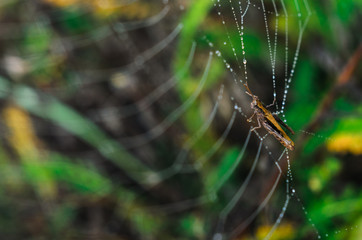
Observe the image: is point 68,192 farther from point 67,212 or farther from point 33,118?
point 33,118

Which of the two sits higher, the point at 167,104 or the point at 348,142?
the point at 167,104

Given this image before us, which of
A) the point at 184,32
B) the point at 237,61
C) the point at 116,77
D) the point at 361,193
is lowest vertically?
the point at 361,193

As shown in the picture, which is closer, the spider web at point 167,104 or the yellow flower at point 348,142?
the yellow flower at point 348,142

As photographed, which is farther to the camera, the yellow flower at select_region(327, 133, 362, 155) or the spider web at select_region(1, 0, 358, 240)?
the spider web at select_region(1, 0, 358, 240)

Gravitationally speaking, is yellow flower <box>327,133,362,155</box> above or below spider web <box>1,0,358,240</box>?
below

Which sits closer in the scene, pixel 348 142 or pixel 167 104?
pixel 348 142

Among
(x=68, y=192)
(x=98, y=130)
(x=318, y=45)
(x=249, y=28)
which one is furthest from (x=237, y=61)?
(x=68, y=192)

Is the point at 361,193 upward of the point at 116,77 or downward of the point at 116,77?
downward

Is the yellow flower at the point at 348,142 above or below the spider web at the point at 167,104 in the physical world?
below
